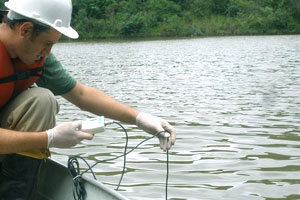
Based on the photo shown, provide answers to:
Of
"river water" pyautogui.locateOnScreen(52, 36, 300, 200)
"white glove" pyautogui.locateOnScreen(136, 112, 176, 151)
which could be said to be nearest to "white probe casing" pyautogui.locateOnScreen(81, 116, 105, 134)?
"white glove" pyautogui.locateOnScreen(136, 112, 176, 151)

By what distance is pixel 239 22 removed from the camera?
70375 millimetres

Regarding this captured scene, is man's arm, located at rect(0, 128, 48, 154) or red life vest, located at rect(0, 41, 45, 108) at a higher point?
red life vest, located at rect(0, 41, 45, 108)

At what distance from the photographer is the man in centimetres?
318

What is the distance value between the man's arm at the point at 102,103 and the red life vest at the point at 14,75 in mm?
460

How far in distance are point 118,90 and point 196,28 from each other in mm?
54915

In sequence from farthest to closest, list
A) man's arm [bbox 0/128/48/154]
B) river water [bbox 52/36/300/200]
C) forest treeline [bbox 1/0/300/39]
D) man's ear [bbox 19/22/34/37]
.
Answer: forest treeline [bbox 1/0/300/39] → river water [bbox 52/36/300/200] → man's ear [bbox 19/22/34/37] → man's arm [bbox 0/128/48/154]

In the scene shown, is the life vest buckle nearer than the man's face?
No

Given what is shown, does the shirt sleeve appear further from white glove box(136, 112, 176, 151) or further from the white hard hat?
white glove box(136, 112, 176, 151)

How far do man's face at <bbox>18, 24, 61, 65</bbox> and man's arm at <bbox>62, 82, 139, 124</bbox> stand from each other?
69 cm

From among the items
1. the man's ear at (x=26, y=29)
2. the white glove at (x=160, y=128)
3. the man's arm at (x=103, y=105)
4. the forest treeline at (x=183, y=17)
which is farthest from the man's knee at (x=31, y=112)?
the forest treeline at (x=183, y=17)

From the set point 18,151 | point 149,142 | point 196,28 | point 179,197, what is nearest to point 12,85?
point 18,151

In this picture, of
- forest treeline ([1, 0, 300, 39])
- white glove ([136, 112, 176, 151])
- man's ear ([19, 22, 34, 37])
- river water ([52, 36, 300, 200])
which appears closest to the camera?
man's ear ([19, 22, 34, 37])

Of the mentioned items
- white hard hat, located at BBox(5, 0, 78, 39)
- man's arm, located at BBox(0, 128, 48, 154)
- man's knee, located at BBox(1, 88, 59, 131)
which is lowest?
man's arm, located at BBox(0, 128, 48, 154)

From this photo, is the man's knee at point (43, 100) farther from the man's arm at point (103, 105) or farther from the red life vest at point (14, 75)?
the man's arm at point (103, 105)
